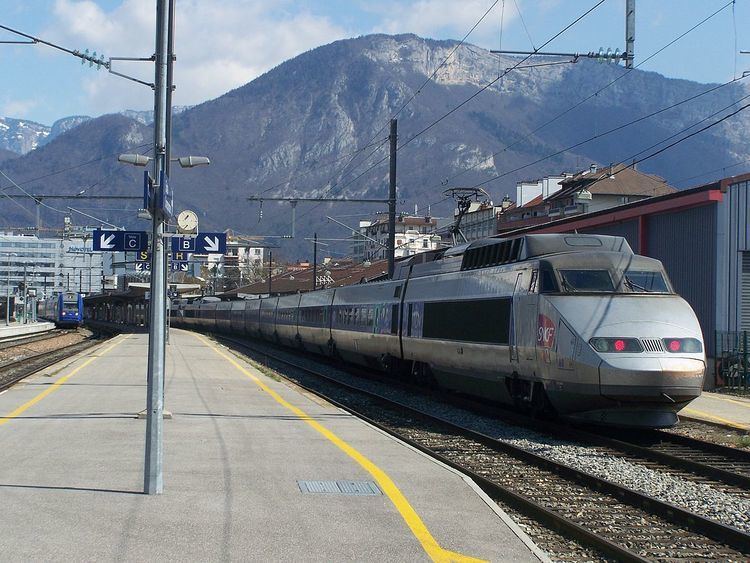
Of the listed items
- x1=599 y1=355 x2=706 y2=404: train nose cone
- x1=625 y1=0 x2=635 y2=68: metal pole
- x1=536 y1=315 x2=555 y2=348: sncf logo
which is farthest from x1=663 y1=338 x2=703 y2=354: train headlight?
x1=625 y1=0 x2=635 y2=68: metal pole

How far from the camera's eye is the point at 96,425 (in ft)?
45.0

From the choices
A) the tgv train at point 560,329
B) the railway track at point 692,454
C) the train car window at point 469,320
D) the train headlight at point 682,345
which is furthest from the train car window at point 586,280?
the railway track at point 692,454

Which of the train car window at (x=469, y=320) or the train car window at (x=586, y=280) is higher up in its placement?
the train car window at (x=586, y=280)

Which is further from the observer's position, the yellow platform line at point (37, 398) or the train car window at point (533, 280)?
the train car window at point (533, 280)

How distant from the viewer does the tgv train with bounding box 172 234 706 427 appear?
45.7 ft

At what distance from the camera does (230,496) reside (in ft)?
28.6

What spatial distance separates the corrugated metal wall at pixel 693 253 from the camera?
85.9 ft

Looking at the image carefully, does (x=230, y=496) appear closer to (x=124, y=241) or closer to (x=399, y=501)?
(x=399, y=501)

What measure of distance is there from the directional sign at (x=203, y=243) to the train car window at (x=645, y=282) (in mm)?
12044

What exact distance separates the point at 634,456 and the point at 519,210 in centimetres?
8517

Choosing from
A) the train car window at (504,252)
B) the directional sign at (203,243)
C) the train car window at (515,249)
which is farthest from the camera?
the directional sign at (203,243)

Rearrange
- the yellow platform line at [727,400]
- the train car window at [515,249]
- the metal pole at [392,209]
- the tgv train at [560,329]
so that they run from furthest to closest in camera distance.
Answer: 1. the metal pole at [392,209]
2. the yellow platform line at [727,400]
3. the train car window at [515,249]
4. the tgv train at [560,329]

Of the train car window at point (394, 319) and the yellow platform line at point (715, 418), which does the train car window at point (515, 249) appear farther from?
the train car window at point (394, 319)

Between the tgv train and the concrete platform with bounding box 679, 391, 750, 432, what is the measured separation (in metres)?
3.22
